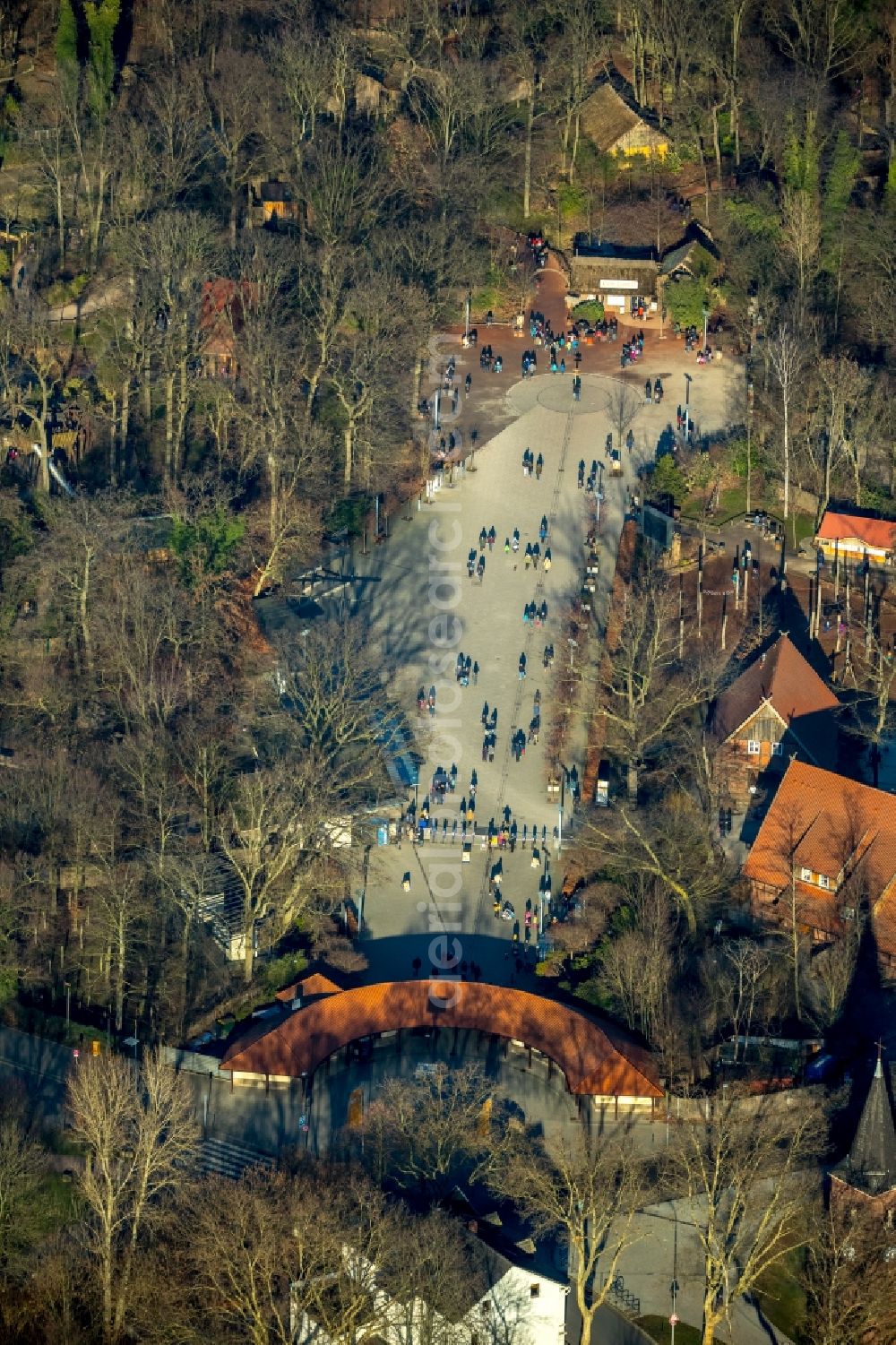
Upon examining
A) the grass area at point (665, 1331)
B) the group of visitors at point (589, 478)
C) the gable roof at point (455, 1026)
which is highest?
the group of visitors at point (589, 478)

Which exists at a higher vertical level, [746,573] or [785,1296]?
→ [746,573]

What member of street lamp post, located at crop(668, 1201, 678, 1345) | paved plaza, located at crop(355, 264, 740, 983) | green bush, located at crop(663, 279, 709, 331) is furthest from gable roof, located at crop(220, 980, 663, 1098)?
green bush, located at crop(663, 279, 709, 331)

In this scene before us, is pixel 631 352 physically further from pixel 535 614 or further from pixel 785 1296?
pixel 785 1296

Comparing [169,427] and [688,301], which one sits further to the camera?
[688,301]

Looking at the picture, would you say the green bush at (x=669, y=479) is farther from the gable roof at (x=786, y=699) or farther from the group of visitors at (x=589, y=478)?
the gable roof at (x=786, y=699)

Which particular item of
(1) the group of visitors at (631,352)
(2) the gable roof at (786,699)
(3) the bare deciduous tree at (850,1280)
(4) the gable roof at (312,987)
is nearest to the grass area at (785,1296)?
(3) the bare deciduous tree at (850,1280)

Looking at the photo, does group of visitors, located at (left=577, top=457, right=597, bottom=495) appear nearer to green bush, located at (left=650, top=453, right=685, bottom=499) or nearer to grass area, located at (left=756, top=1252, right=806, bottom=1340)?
green bush, located at (left=650, top=453, right=685, bottom=499)

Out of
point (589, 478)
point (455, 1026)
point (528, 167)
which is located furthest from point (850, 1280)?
point (528, 167)
